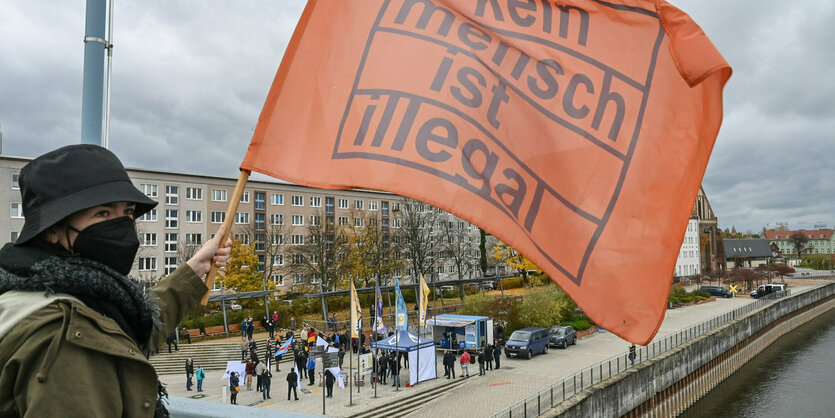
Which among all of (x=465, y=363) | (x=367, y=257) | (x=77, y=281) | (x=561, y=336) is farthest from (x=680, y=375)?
(x=77, y=281)

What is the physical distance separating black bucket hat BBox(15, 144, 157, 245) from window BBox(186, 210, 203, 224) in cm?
6233

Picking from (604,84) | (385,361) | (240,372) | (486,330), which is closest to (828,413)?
(486,330)

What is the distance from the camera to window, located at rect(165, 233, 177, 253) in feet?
190

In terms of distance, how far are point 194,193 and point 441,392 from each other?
44.2 meters

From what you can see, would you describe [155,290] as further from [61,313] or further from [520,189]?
[520,189]

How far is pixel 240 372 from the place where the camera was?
23859 mm

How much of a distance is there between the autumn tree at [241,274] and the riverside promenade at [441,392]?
53.4 ft

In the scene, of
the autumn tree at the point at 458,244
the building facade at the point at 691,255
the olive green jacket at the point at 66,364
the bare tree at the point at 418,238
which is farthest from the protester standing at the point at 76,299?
the building facade at the point at 691,255

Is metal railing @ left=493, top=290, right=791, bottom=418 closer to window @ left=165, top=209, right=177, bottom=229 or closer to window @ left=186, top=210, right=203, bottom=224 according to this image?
window @ left=165, top=209, right=177, bottom=229

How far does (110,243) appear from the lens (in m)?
2.14

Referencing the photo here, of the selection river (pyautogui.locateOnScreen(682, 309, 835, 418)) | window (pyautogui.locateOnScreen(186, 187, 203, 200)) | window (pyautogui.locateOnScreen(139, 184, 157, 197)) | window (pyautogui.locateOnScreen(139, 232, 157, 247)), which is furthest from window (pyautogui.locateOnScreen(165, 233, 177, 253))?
river (pyautogui.locateOnScreen(682, 309, 835, 418))

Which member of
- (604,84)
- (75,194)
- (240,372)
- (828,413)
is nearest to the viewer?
(75,194)

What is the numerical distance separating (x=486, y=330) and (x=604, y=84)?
31434 millimetres

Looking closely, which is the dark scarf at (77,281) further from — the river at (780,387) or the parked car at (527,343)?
the river at (780,387)
